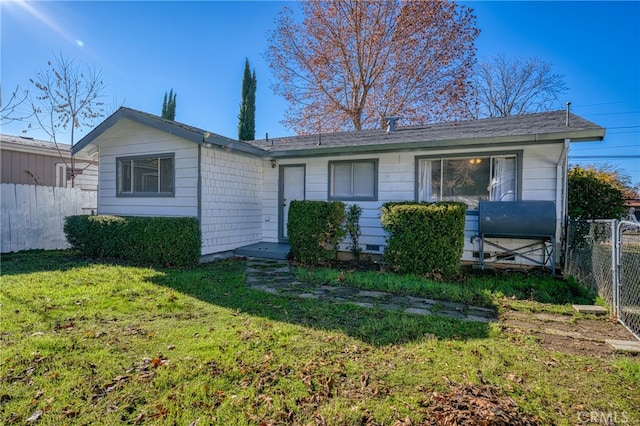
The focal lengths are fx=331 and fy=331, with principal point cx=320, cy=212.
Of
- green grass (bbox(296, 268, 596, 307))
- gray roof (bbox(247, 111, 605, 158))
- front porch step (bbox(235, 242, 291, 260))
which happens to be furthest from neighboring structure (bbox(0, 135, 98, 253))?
green grass (bbox(296, 268, 596, 307))

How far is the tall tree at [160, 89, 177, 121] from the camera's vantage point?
58.6ft

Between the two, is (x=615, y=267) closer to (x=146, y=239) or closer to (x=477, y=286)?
(x=477, y=286)

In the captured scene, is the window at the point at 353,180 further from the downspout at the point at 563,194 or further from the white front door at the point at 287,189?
the downspout at the point at 563,194

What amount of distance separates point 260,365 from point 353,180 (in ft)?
19.7

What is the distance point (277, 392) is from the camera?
2369 millimetres

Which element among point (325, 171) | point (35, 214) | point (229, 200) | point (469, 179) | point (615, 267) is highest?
point (325, 171)

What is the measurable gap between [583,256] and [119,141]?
413 inches

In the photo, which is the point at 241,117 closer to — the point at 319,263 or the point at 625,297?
the point at 319,263

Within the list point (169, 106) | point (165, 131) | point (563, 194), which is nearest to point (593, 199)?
point (563, 194)

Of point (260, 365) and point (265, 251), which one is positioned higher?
point (265, 251)

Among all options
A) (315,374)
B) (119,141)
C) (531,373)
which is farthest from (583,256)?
(119,141)

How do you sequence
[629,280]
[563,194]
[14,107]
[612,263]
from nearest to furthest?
[629,280], [612,263], [563,194], [14,107]

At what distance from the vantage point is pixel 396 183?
25.2 ft

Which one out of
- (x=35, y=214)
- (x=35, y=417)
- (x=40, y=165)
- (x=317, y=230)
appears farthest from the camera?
(x=40, y=165)
